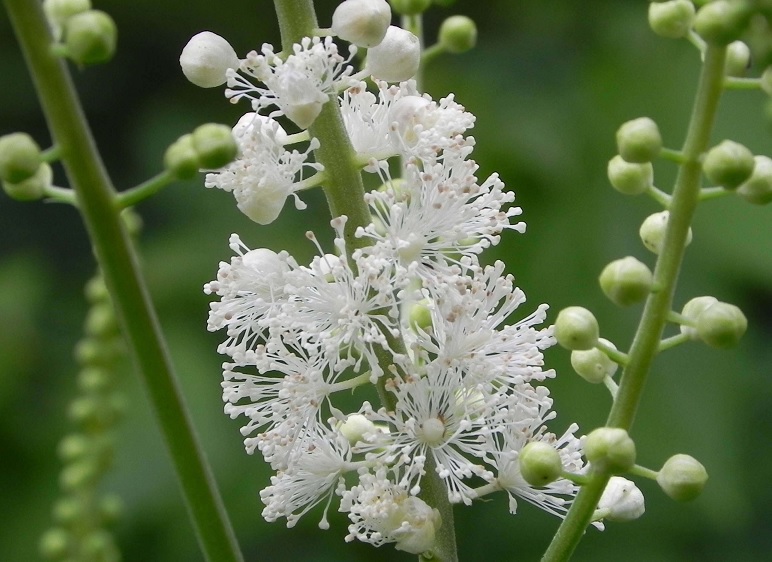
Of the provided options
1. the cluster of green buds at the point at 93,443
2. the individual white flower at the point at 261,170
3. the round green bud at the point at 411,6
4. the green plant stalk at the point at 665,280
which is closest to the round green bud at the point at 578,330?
the green plant stalk at the point at 665,280

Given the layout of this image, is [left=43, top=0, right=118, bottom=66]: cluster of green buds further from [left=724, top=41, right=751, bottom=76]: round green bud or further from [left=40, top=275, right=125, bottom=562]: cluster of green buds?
[left=40, top=275, right=125, bottom=562]: cluster of green buds

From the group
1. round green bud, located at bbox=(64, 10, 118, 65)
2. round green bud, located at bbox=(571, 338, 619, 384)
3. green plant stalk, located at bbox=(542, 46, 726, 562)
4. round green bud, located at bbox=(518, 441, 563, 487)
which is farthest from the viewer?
round green bud, located at bbox=(571, 338, 619, 384)

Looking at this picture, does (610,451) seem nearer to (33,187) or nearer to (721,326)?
(721,326)

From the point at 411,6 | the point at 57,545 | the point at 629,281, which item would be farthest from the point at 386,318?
the point at 57,545

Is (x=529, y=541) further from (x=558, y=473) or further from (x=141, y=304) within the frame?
(x=141, y=304)

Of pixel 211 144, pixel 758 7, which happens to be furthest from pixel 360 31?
pixel 758 7

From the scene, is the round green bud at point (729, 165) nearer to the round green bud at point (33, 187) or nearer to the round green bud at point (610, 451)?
the round green bud at point (610, 451)

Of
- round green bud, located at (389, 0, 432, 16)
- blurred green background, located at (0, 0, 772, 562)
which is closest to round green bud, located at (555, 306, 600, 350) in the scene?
round green bud, located at (389, 0, 432, 16)
